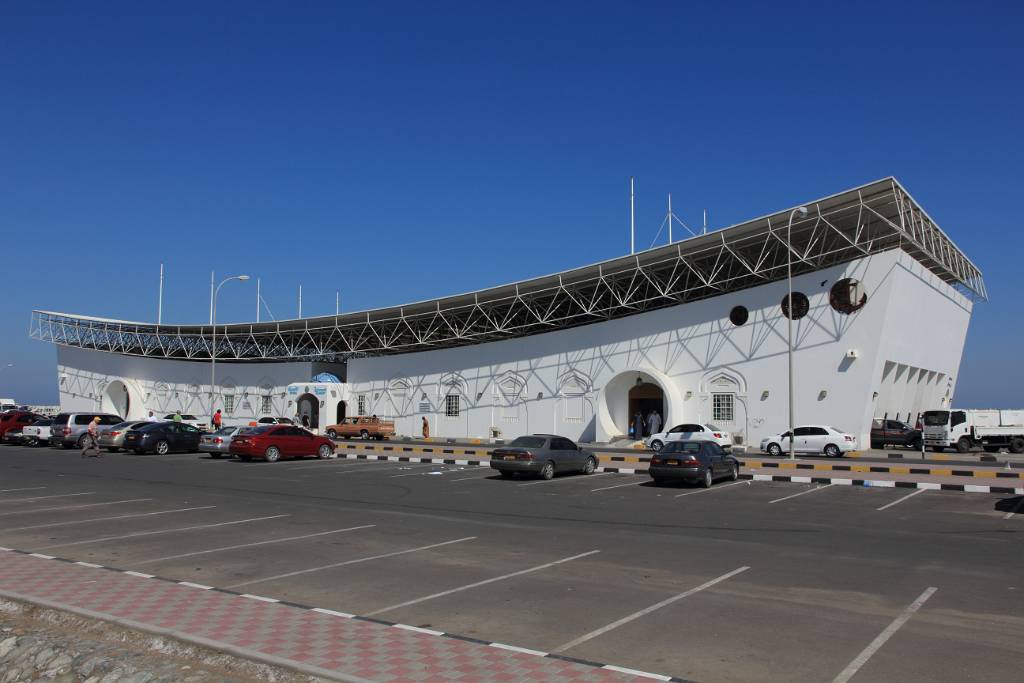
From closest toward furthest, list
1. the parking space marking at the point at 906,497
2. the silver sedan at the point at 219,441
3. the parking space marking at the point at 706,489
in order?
the parking space marking at the point at 906,497 < the parking space marking at the point at 706,489 < the silver sedan at the point at 219,441

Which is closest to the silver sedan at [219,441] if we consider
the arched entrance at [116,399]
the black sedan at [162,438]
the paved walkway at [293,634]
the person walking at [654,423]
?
the black sedan at [162,438]

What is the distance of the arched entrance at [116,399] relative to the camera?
74.4 metres

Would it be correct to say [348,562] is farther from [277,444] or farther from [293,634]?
[277,444]

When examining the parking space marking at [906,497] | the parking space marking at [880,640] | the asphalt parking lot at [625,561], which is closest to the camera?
the parking space marking at [880,640]

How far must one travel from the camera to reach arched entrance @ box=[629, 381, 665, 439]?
46.2 meters

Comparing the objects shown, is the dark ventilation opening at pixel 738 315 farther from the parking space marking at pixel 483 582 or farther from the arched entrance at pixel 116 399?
the arched entrance at pixel 116 399

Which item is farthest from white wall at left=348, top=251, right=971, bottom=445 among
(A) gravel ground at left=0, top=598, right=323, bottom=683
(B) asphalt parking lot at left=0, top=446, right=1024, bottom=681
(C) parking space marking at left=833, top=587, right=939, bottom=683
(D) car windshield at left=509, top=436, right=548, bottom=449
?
(A) gravel ground at left=0, top=598, right=323, bottom=683

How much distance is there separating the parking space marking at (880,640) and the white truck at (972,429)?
34231mm

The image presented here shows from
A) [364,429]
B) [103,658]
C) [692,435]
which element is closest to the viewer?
[103,658]

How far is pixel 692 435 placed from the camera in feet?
121

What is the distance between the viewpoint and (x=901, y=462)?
30688 mm

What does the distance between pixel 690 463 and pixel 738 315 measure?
818 inches

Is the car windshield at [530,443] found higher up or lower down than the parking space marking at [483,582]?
higher up

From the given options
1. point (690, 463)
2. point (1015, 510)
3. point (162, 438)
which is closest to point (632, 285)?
point (690, 463)
